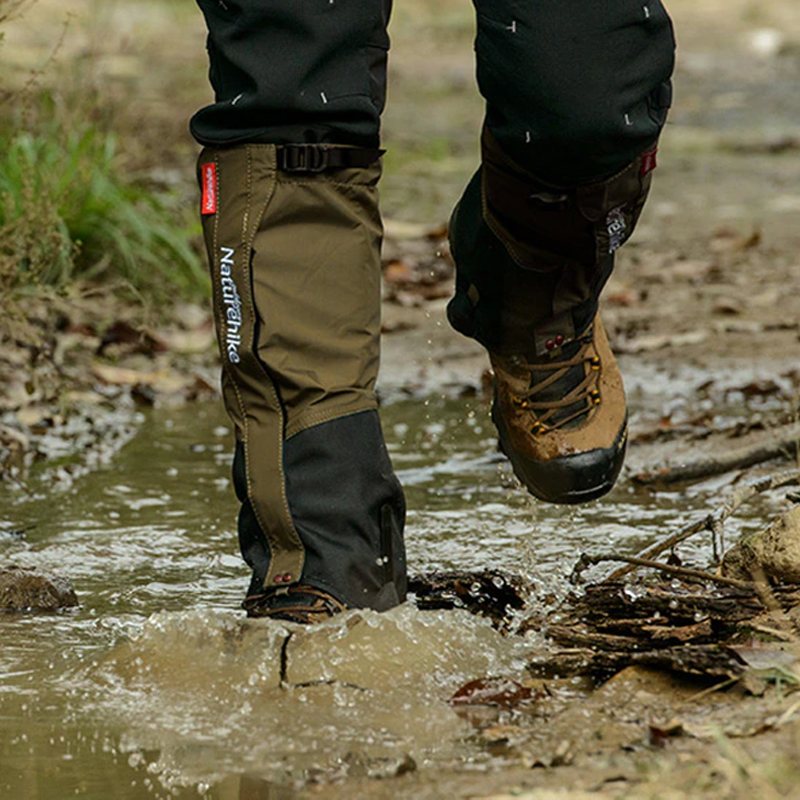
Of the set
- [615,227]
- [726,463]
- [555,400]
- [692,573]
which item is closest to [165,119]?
[726,463]

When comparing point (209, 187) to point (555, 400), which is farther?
point (555, 400)

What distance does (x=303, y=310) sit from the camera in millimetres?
2406

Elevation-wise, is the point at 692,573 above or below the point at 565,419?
below

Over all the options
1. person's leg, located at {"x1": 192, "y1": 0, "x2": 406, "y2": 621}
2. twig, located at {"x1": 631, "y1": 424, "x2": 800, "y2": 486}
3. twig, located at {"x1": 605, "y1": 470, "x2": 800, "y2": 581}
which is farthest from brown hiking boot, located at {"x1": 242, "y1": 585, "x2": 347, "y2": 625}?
twig, located at {"x1": 631, "y1": 424, "x2": 800, "y2": 486}

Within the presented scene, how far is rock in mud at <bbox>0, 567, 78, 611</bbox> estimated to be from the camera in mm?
2648

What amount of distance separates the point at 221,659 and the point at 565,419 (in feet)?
2.63

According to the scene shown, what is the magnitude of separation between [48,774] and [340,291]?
81cm

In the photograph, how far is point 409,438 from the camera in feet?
13.0

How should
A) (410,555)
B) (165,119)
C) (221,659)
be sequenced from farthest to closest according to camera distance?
(165,119)
(410,555)
(221,659)

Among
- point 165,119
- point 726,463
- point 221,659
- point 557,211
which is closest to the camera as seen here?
point 221,659

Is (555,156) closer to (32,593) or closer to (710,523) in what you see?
(710,523)

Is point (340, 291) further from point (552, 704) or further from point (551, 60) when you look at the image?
point (552, 704)

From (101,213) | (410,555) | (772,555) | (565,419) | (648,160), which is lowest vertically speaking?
(410,555)

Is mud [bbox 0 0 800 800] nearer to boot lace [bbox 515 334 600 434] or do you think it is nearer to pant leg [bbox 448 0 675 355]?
boot lace [bbox 515 334 600 434]
